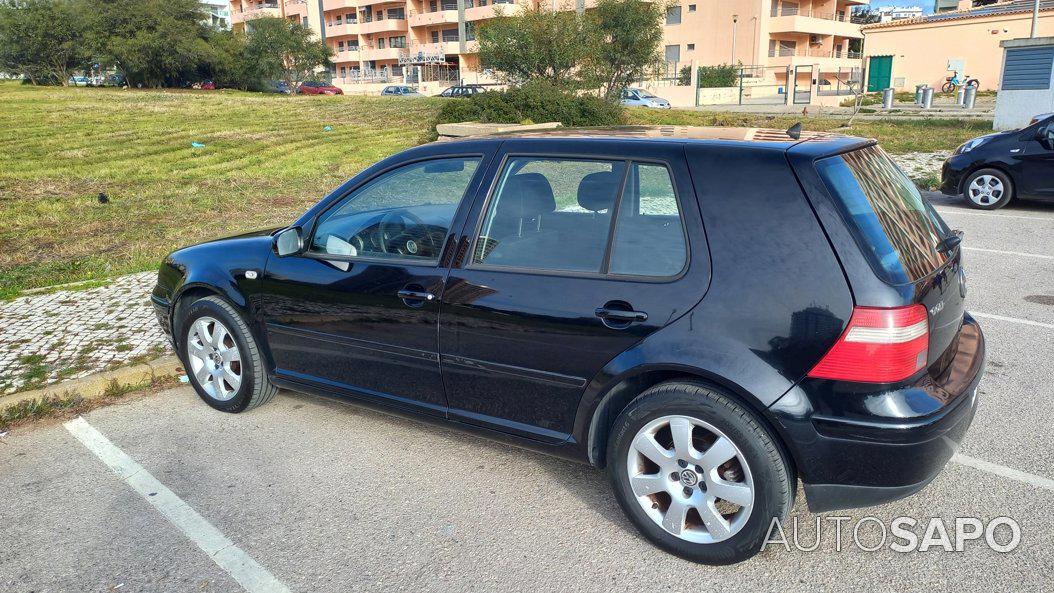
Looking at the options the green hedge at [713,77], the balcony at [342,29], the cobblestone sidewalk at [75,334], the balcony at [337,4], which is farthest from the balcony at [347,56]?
the cobblestone sidewalk at [75,334]

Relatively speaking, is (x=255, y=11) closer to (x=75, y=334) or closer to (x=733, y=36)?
(x=733, y=36)

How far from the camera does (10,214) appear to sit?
36.1 ft

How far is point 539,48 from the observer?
2092 cm

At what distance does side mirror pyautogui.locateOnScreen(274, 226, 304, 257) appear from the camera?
413 centimetres

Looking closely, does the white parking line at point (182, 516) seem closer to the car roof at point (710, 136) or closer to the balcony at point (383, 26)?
the car roof at point (710, 136)

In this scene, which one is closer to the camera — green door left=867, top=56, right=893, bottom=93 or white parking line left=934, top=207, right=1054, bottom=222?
white parking line left=934, top=207, right=1054, bottom=222

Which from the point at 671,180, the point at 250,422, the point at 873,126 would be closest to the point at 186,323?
the point at 250,422

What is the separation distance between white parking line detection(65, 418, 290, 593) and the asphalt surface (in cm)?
3

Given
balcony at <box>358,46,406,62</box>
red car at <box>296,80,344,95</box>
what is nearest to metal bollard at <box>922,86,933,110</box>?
red car at <box>296,80,344,95</box>

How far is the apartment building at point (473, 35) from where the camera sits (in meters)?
58.5

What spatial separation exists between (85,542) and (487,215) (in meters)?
2.23

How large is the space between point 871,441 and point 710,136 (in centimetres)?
138

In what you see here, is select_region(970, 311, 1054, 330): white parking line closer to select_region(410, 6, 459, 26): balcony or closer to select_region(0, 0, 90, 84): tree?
select_region(0, 0, 90, 84): tree

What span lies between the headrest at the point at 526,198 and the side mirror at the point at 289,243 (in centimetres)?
121
